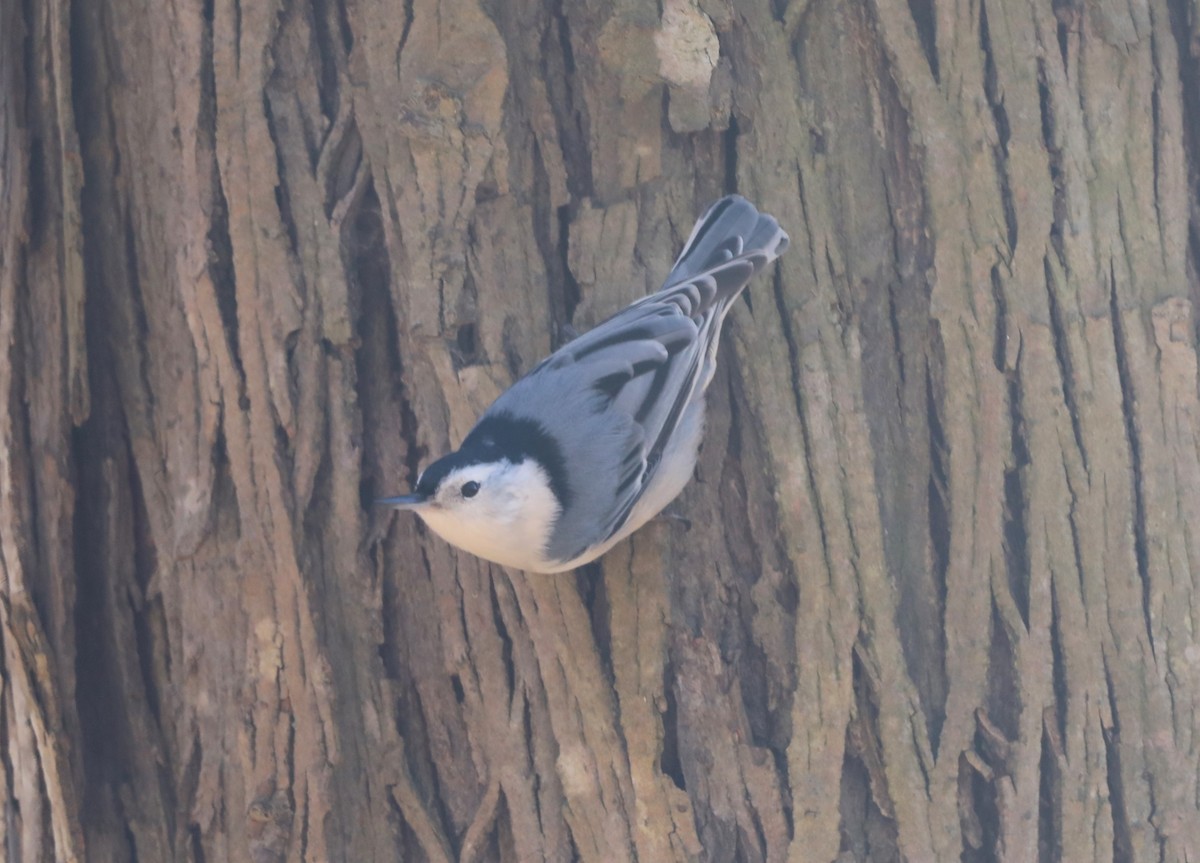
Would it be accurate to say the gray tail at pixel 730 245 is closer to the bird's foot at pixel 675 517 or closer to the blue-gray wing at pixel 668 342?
the blue-gray wing at pixel 668 342

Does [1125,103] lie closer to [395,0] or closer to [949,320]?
[949,320]

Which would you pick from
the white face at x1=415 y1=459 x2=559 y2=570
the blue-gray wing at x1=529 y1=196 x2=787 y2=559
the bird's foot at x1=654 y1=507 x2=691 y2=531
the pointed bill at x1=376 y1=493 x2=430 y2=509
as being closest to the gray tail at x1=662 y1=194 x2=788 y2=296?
the blue-gray wing at x1=529 y1=196 x2=787 y2=559

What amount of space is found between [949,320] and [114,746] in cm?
207

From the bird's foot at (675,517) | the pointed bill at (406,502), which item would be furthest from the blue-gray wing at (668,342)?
the pointed bill at (406,502)

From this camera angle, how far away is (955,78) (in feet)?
9.20

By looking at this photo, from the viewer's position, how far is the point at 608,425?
2756 mm

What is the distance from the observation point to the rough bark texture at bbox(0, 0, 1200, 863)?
2598 millimetres

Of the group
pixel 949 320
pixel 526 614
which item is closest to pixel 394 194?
pixel 526 614

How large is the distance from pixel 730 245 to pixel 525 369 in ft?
1.70

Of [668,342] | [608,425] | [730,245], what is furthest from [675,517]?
[730,245]

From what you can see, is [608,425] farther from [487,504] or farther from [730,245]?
[730,245]

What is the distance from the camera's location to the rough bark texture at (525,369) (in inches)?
102

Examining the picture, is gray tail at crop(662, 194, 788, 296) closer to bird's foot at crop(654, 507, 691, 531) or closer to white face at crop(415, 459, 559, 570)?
bird's foot at crop(654, 507, 691, 531)

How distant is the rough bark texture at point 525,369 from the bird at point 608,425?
89 mm
